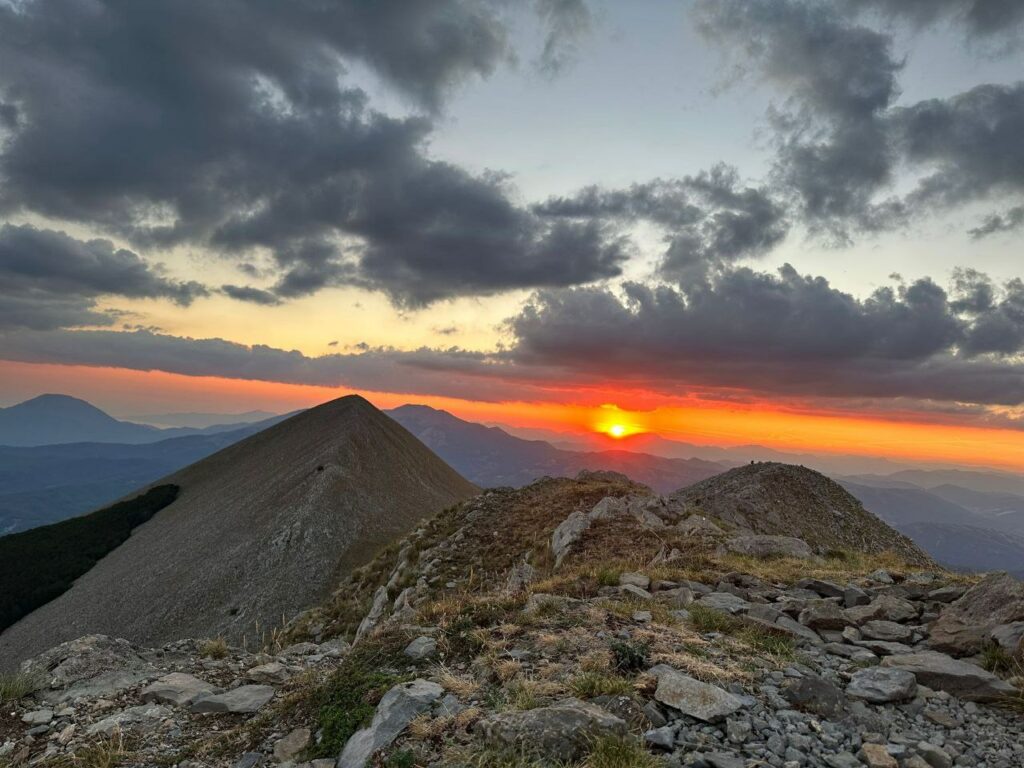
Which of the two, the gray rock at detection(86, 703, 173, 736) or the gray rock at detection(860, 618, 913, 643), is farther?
the gray rock at detection(860, 618, 913, 643)

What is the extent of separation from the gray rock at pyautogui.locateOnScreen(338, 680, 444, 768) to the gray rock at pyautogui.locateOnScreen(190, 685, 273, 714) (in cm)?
365

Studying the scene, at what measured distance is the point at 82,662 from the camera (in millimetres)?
12180

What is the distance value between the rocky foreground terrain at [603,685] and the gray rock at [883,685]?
0.04 metres

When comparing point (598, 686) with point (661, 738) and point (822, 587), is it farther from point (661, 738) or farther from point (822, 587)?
point (822, 587)

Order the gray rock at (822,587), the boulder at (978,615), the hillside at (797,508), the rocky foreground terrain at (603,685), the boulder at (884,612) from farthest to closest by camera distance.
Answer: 1. the hillside at (797,508)
2. the gray rock at (822,587)
3. the boulder at (884,612)
4. the boulder at (978,615)
5. the rocky foreground terrain at (603,685)

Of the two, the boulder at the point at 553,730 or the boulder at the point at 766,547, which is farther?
the boulder at the point at 766,547

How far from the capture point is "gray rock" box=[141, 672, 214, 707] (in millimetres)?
10302

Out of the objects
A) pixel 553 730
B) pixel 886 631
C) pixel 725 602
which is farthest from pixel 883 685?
pixel 553 730

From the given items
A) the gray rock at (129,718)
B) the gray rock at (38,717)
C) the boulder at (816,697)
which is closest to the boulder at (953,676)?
the boulder at (816,697)

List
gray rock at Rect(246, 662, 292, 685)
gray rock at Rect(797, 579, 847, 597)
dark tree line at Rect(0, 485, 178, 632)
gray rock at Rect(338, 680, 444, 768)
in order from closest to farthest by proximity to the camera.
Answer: gray rock at Rect(338, 680, 444, 768) → gray rock at Rect(246, 662, 292, 685) → gray rock at Rect(797, 579, 847, 597) → dark tree line at Rect(0, 485, 178, 632)

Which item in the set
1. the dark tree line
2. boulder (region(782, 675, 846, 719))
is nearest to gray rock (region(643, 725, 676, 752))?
boulder (region(782, 675, 846, 719))

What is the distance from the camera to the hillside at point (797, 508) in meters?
41.0

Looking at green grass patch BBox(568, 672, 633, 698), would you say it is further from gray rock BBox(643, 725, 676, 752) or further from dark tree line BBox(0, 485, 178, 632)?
dark tree line BBox(0, 485, 178, 632)

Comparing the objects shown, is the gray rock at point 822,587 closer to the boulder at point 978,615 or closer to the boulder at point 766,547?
the boulder at point 978,615
